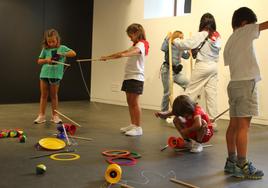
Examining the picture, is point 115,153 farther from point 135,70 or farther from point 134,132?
point 135,70

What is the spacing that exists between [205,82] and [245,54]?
2015mm

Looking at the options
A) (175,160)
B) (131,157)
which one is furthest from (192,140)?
(131,157)

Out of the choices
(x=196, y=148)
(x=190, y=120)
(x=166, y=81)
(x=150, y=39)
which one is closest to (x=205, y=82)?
(x=166, y=81)

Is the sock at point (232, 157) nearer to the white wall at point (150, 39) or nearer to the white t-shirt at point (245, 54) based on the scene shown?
the white t-shirt at point (245, 54)

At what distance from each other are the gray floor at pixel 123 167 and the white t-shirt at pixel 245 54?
72 centimetres

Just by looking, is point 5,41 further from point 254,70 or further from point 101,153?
point 254,70

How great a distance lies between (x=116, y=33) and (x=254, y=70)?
4.98m

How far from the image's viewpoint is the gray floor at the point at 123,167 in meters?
2.31

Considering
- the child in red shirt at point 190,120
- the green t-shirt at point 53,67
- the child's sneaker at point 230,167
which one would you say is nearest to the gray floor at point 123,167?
the child's sneaker at point 230,167

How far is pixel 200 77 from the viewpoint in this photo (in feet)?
14.7

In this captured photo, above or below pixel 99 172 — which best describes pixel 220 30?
above

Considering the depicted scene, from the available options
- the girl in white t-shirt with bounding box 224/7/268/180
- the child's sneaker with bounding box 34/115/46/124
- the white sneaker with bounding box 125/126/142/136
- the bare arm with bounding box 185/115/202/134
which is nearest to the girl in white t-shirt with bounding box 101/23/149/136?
the white sneaker with bounding box 125/126/142/136

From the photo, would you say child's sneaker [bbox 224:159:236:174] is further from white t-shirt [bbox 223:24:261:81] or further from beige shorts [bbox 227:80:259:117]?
white t-shirt [bbox 223:24:261:81]

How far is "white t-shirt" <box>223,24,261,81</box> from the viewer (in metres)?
2.49
